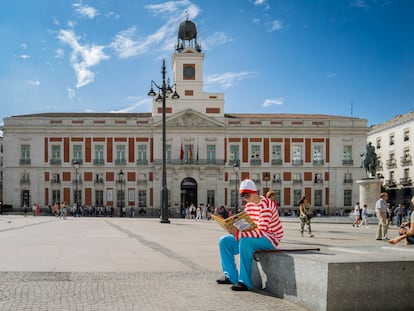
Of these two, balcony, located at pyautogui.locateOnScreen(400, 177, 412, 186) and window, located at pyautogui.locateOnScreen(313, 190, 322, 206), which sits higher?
balcony, located at pyautogui.locateOnScreen(400, 177, 412, 186)

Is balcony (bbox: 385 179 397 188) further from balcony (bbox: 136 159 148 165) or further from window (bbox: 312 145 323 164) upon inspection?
balcony (bbox: 136 159 148 165)

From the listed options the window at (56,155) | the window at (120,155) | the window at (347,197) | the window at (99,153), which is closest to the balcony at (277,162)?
the window at (347,197)

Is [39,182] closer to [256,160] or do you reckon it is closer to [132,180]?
[132,180]

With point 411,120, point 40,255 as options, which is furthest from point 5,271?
point 411,120

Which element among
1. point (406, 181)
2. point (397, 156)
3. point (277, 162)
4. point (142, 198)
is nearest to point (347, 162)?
point (406, 181)

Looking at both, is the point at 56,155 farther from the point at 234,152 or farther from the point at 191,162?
the point at 234,152

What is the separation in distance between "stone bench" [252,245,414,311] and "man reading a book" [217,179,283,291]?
0.73 m

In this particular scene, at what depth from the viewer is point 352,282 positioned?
4934mm

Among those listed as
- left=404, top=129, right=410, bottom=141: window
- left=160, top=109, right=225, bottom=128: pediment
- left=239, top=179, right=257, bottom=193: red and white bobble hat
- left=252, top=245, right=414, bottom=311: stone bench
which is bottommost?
left=252, top=245, right=414, bottom=311: stone bench

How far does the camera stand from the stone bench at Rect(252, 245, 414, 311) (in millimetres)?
4902

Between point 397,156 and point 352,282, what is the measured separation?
188 ft

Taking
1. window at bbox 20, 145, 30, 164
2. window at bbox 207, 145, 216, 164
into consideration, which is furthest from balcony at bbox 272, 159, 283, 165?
window at bbox 20, 145, 30, 164

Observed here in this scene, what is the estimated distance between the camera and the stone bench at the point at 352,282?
16.1ft

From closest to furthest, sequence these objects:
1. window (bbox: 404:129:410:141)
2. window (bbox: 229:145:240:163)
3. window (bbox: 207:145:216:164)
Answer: window (bbox: 207:145:216:164) < window (bbox: 229:145:240:163) < window (bbox: 404:129:410:141)
